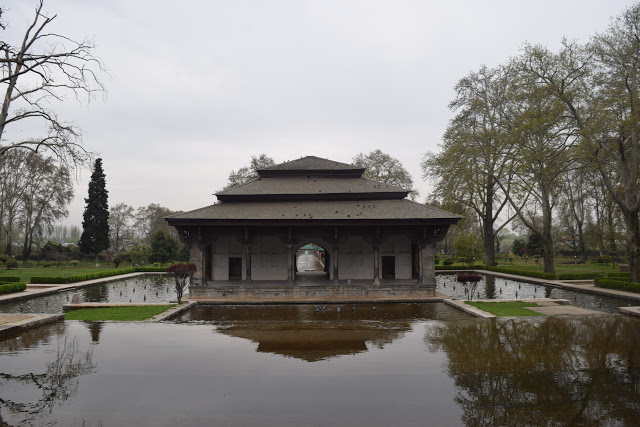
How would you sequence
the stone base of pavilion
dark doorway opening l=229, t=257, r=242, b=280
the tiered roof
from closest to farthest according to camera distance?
1. the stone base of pavilion
2. the tiered roof
3. dark doorway opening l=229, t=257, r=242, b=280

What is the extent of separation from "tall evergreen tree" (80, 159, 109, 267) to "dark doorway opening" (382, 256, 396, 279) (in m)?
35.5

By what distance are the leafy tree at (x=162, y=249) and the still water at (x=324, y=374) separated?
3176cm

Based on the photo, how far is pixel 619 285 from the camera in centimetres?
2228

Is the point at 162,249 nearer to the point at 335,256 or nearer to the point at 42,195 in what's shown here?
the point at 42,195

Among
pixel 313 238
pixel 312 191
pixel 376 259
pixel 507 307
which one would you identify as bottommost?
pixel 507 307

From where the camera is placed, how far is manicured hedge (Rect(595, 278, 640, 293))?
69.4 ft

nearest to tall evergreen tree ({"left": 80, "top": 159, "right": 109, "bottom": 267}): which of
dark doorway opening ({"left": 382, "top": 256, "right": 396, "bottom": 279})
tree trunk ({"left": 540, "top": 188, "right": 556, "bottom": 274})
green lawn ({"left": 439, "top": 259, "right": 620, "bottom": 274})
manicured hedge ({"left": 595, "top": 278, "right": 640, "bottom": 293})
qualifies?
dark doorway opening ({"left": 382, "top": 256, "right": 396, "bottom": 279})

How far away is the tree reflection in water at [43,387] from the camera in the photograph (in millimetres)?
6270

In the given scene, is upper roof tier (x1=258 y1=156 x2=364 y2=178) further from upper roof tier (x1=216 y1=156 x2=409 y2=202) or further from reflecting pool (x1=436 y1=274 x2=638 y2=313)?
reflecting pool (x1=436 y1=274 x2=638 y2=313)

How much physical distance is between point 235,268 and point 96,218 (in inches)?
1188

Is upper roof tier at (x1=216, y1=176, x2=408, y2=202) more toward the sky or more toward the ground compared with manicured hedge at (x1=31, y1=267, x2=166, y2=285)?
more toward the sky

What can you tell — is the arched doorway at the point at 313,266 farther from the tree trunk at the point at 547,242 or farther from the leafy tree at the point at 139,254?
the leafy tree at the point at 139,254

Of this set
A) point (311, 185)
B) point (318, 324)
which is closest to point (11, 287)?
point (311, 185)

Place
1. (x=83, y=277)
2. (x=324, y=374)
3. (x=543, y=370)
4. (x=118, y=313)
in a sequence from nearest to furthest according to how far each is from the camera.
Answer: (x=324, y=374), (x=543, y=370), (x=118, y=313), (x=83, y=277)
